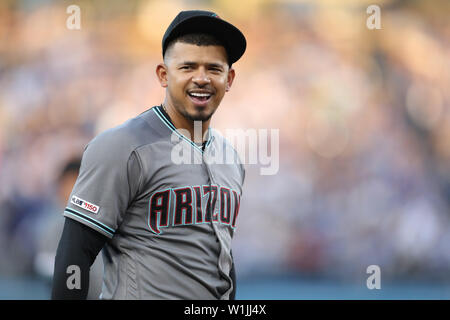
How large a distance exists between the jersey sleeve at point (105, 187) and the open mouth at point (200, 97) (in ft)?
1.07

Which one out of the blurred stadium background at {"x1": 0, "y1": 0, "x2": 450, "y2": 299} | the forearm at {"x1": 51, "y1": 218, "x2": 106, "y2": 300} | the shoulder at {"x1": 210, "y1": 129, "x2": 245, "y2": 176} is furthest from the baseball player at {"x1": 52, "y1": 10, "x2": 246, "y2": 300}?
the blurred stadium background at {"x1": 0, "y1": 0, "x2": 450, "y2": 299}

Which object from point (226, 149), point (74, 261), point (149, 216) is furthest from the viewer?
point (226, 149)

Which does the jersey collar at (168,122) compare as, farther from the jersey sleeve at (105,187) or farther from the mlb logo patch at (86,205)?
the mlb logo patch at (86,205)

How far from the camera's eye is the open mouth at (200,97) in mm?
1976

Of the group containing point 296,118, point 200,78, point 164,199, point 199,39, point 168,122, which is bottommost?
point 164,199

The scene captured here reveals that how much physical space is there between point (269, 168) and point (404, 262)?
2366 millimetres

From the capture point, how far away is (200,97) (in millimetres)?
1983

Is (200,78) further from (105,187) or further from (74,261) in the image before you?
(74,261)

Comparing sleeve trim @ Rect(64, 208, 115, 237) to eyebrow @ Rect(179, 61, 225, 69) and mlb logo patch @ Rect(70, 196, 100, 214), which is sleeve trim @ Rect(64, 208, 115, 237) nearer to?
mlb logo patch @ Rect(70, 196, 100, 214)

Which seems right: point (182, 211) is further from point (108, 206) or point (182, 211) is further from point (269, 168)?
point (269, 168)

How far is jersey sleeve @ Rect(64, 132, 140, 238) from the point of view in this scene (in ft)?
5.88

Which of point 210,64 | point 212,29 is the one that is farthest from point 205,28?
point 210,64

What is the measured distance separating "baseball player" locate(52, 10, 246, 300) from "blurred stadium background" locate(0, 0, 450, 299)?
17.1 feet

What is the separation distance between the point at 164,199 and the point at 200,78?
Result: 47 cm
